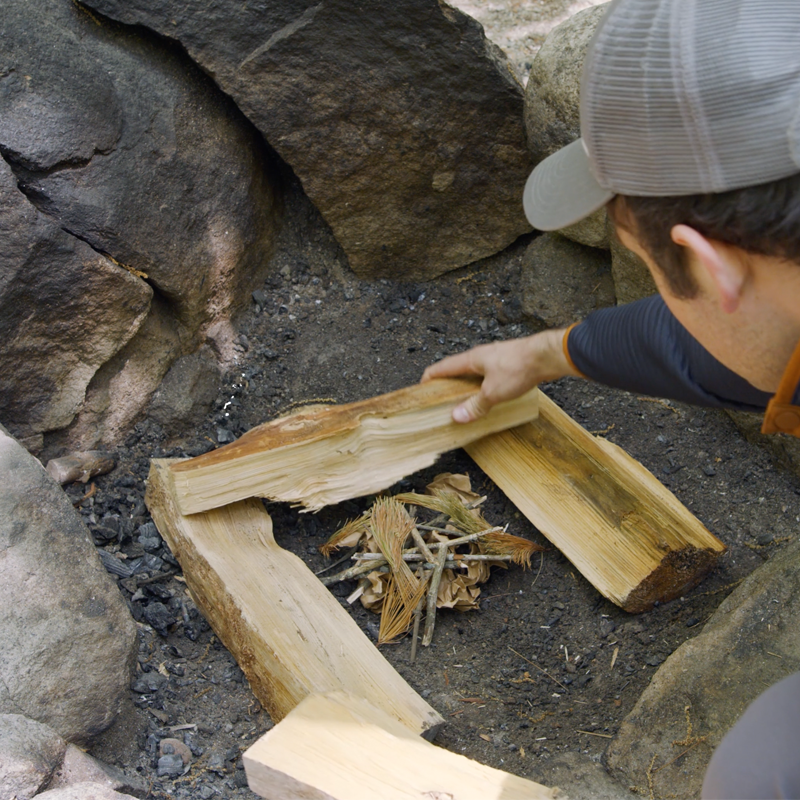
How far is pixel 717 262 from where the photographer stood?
1.03 metres

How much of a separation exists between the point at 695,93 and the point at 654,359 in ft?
3.04

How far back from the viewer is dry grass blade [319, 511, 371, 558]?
245 centimetres

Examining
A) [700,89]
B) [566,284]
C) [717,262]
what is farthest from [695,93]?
[566,284]

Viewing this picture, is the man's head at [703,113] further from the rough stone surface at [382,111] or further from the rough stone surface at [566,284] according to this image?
the rough stone surface at [566,284]

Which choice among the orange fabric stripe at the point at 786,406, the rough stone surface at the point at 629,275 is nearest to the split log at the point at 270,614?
the orange fabric stripe at the point at 786,406

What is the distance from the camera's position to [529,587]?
242 centimetres

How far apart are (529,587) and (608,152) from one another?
162cm

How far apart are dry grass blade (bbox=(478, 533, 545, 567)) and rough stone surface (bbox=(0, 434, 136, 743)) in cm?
105

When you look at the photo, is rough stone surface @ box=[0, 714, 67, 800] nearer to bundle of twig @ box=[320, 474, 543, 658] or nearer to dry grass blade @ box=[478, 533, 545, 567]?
bundle of twig @ box=[320, 474, 543, 658]

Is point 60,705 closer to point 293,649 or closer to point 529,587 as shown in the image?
point 293,649

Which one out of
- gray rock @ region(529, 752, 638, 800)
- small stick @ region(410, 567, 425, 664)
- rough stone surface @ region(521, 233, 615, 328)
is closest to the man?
gray rock @ region(529, 752, 638, 800)

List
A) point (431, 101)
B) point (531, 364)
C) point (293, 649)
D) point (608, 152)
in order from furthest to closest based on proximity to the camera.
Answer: point (431, 101) < point (531, 364) < point (293, 649) < point (608, 152)

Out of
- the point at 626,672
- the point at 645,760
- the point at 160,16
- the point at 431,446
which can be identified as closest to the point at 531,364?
A: the point at 431,446

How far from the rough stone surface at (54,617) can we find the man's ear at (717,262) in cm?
156
